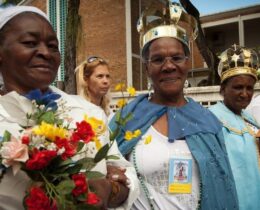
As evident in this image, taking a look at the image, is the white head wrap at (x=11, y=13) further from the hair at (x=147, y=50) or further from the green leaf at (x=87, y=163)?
the hair at (x=147, y=50)

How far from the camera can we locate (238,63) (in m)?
3.69

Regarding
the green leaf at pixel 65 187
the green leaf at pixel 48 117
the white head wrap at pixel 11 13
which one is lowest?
the green leaf at pixel 65 187

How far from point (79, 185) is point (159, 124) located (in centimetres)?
121

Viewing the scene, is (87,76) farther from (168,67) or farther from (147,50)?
(168,67)

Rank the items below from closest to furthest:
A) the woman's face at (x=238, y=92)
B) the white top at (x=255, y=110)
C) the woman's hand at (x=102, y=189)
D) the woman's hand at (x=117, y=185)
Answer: the woman's hand at (x=102, y=189), the woman's hand at (x=117, y=185), the woman's face at (x=238, y=92), the white top at (x=255, y=110)

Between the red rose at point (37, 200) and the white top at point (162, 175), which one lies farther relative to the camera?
the white top at point (162, 175)

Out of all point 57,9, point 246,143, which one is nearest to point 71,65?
point 246,143

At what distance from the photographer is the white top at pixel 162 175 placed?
2.35 meters

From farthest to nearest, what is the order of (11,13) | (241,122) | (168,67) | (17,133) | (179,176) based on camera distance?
(241,122), (168,67), (179,176), (11,13), (17,133)

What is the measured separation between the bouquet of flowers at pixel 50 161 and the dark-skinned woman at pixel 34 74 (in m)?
0.19

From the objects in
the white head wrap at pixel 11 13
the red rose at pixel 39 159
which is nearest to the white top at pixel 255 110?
the white head wrap at pixel 11 13

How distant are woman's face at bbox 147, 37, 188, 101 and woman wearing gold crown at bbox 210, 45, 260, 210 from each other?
38.0 inches

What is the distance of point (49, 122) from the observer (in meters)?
1.45

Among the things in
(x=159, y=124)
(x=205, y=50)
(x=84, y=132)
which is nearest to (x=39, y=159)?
(x=84, y=132)
